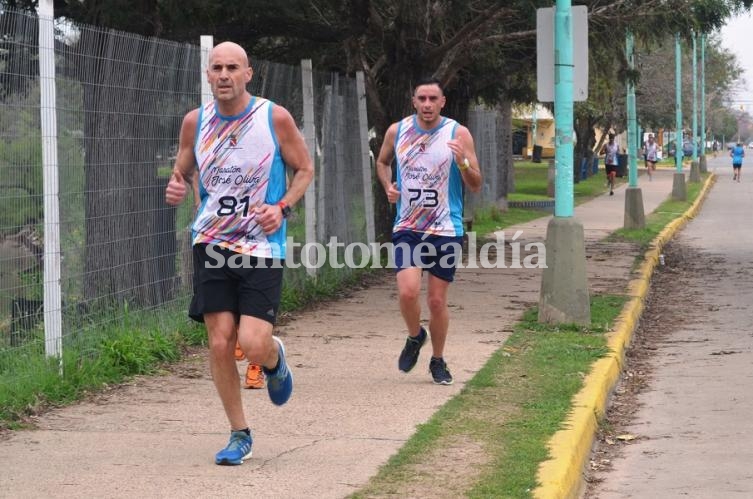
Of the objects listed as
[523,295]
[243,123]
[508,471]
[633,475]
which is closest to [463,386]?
[633,475]

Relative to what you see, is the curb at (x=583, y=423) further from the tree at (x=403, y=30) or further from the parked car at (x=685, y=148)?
the parked car at (x=685, y=148)

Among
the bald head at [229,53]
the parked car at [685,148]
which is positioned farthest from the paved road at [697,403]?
the parked car at [685,148]

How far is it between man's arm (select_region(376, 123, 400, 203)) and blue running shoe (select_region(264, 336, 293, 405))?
206cm

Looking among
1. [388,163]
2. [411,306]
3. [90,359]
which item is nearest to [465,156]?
[388,163]

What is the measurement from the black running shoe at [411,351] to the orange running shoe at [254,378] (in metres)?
0.95

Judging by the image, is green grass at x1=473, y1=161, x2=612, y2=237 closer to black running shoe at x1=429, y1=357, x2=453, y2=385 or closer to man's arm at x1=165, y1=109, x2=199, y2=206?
black running shoe at x1=429, y1=357, x2=453, y2=385

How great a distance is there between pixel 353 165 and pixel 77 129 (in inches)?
272

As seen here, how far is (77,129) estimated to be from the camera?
859 centimetres

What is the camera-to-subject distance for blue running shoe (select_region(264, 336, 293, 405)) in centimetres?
640

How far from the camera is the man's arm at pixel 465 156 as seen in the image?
26.0 feet

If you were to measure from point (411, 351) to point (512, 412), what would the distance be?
46.1 inches

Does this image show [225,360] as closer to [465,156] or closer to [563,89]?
Answer: [465,156]

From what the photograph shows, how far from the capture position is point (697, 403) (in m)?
8.86

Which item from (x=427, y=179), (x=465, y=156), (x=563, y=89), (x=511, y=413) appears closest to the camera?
(x=511, y=413)
